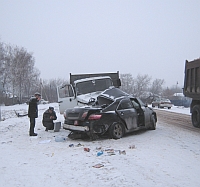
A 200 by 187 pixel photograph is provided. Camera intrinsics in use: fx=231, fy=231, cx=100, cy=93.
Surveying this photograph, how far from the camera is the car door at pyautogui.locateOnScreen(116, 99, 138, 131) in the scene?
26.4 ft

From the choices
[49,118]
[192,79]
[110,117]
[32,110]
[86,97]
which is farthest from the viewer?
[192,79]

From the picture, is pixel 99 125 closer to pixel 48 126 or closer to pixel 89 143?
pixel 89 143

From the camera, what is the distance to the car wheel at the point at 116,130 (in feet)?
24.6

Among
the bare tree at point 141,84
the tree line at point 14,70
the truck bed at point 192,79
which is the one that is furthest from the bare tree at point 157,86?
the truck bed at point 192,79

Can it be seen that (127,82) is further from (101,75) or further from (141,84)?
(101,75)

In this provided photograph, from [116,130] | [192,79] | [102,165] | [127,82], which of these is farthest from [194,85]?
[127,82]

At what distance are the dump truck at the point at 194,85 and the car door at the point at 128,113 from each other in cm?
418

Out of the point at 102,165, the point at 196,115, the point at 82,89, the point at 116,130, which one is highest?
the point at 82,89

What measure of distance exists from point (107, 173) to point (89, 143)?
2.89 m

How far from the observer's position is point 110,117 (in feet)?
24.9

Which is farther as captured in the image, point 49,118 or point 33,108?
point 49,118

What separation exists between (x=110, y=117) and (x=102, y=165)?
9.99ft

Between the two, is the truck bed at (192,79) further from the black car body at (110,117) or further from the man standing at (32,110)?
the man standing at (32,110)

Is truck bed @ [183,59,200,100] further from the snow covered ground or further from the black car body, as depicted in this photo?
the snow covered ground
